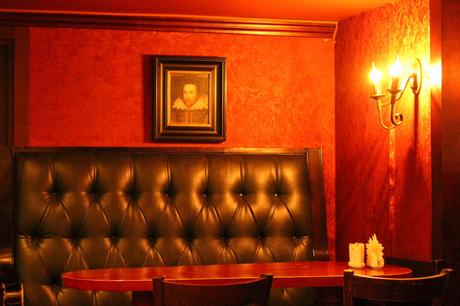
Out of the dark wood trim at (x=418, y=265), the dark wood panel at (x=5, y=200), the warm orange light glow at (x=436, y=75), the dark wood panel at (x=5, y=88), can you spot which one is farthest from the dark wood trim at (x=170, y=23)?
the dark wood trim at (x=418, y=265)

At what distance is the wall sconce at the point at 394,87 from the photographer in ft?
10.9

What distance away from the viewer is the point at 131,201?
11.9 feet

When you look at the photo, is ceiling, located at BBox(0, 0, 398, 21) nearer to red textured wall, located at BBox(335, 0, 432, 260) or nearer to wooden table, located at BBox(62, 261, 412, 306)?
red textured wall, located at BBox(335, 0, 432, 260)

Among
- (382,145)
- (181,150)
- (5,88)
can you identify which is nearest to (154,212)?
(181,150)

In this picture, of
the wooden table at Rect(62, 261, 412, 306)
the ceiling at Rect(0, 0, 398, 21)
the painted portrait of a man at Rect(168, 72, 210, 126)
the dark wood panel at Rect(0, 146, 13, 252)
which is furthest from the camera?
the painted portrait of a man at Rect(168, 72, 210, 126)

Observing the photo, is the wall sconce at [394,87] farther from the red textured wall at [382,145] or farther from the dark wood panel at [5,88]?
the dark wood panel at [5,88]

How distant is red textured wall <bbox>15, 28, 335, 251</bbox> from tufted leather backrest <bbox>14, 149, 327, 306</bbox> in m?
0.16

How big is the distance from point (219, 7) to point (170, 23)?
0.33 meters

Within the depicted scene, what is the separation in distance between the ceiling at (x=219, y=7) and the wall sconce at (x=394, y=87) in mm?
421

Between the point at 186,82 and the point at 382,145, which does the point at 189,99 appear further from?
the point at 382,145

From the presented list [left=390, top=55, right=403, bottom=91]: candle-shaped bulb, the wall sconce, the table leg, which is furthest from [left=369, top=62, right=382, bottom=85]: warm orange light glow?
the table leg

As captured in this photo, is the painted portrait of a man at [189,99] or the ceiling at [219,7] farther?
the painted portrait of a man at [189,99]

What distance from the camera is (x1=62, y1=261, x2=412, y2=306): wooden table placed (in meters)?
2.62

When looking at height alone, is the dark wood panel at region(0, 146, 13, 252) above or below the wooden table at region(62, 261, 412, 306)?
above
